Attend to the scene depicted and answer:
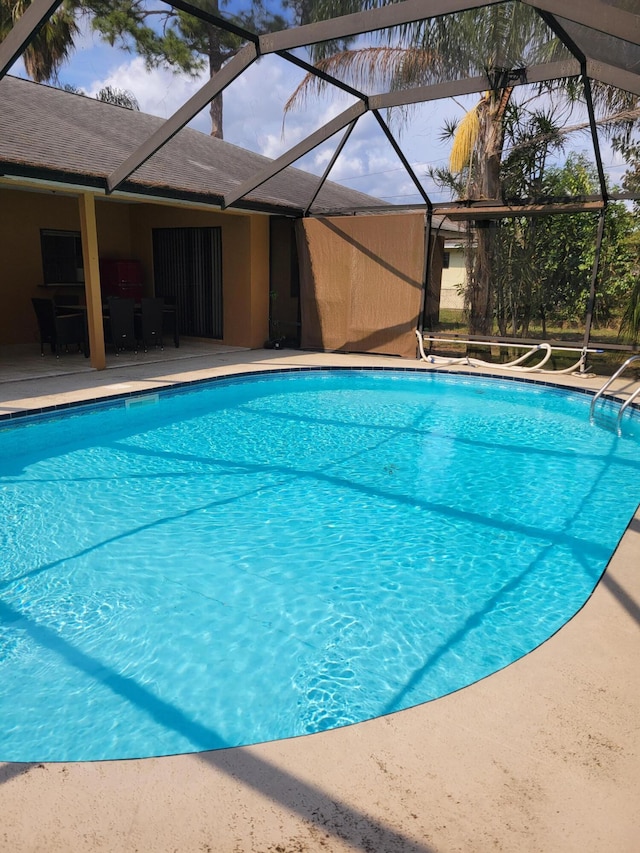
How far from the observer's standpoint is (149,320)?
11.3m

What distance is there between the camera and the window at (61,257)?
12.0m

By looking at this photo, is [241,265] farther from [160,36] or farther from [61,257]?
[160,36]

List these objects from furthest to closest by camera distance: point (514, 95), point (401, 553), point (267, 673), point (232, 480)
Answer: point (514, 95), point (232, 480), point (401, 553), point (267, 673)

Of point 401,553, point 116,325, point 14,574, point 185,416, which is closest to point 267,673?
point 401,553

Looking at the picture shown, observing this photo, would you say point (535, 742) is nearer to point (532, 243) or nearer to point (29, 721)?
point (29, 721)

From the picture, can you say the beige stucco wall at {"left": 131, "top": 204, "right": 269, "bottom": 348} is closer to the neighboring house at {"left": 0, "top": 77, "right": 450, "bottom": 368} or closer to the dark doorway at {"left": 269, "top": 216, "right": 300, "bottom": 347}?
the neighboring house at {"left": 0, "top": 77, "right": 450, "bottom": 368}

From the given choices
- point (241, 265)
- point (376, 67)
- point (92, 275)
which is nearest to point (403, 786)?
point (92, 275)

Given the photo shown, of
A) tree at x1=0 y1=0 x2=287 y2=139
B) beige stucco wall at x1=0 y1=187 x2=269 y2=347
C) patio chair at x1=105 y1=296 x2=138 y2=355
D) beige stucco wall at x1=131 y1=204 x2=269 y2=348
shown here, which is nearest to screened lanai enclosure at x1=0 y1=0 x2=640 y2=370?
beige stucco wall at x1=131 y1=204 x2=269 y2=348

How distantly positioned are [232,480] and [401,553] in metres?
2.10

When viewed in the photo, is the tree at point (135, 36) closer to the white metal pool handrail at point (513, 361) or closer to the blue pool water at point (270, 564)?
the white metal pool handrail at point (513, 361)

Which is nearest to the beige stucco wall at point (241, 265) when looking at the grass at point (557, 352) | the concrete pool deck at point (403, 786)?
the grass at point (557, 352)

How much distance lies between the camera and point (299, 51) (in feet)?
24.5

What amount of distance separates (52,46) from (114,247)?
1183 cm

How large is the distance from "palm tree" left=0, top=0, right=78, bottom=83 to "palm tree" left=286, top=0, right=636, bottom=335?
14.2m
